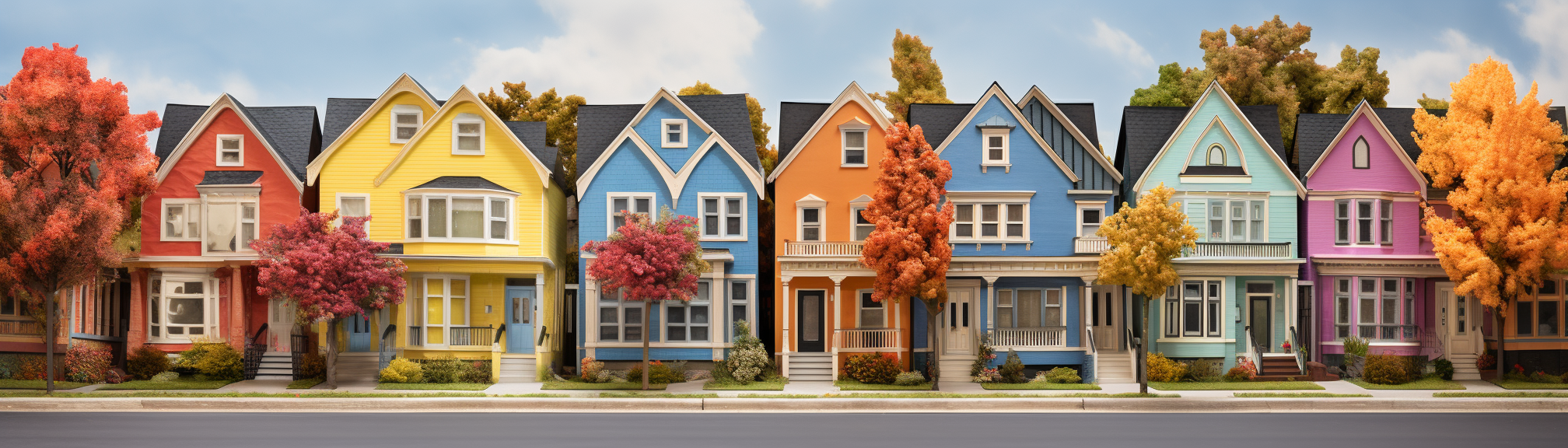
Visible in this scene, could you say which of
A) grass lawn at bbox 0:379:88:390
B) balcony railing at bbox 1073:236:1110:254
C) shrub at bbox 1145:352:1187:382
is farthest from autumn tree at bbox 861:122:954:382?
grass lawn at bbox 0:379:88:390

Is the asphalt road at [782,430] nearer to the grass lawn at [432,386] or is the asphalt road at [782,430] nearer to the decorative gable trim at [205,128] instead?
the grass lawn at [432,386]

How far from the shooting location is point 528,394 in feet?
91.0

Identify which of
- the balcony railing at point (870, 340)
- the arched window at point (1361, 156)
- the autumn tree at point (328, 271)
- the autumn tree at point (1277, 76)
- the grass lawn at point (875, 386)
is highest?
the autumn tree at point (1277, 76)

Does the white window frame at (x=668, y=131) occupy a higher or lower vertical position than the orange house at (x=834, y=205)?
higher

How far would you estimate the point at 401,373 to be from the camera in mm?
30547

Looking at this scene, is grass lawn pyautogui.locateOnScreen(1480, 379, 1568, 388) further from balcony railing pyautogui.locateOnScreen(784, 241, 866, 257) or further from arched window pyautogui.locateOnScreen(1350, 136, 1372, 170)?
balcony railing pyautogui.locateOnScreen(784, 241, 866, 257)

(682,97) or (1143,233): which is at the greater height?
(682,97)

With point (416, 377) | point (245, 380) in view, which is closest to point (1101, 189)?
point (416, 377)

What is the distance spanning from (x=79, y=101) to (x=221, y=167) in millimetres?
5737

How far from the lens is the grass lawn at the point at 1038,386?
98.2 feet

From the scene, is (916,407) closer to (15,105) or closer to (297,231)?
(297,231)

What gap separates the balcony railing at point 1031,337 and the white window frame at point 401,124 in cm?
1790

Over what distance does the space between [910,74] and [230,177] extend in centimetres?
2433

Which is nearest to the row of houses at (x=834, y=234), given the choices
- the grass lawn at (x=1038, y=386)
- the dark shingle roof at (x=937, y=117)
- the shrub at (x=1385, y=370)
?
the dark shingle roof at (x=937, y=117)
